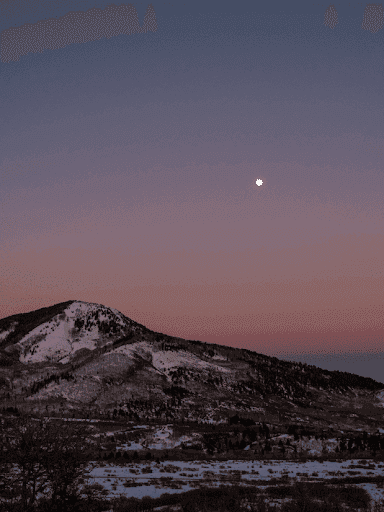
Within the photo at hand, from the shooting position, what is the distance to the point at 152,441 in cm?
11500

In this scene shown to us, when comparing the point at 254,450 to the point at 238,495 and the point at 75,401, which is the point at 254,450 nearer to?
the point at 238,495

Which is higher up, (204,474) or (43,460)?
(43,460)

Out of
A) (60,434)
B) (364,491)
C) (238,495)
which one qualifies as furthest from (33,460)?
(364,491)

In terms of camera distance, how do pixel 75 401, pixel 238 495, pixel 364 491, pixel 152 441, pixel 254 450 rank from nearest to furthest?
pixel 238 495 < pixel 364 491 < pixel 254 450 < pixel 152 441 < pixel 75 401

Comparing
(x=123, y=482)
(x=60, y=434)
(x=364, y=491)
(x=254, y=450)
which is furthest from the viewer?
(x=254, y=450)

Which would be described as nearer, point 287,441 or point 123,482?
point 123,482

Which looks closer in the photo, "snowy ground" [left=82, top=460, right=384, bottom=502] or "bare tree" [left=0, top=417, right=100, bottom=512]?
"bare tree" [left=0, top=417, right=100, bottom=512]

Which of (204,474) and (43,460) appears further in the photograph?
(204,474)

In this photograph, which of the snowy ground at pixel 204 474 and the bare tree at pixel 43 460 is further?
the snowy ground at pixel 204 474

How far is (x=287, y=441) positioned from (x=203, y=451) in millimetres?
20646

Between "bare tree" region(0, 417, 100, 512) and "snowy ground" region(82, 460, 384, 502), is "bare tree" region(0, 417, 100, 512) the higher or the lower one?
the higher one

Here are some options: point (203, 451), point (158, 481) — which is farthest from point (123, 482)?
point (203, 451)

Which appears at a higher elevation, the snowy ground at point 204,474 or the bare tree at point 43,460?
the bare tree at point 43,460

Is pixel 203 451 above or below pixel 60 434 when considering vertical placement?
below
